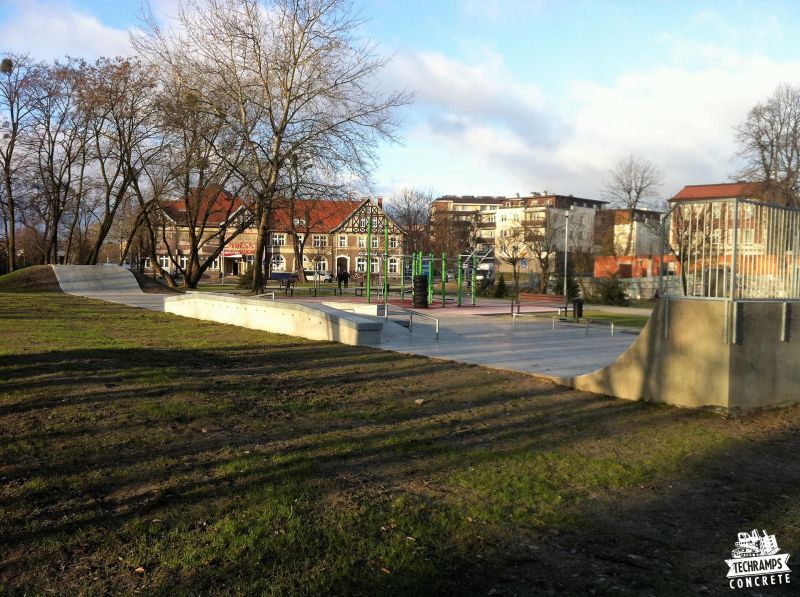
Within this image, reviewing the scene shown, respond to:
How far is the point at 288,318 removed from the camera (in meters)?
16.2

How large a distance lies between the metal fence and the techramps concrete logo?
4.22 meters

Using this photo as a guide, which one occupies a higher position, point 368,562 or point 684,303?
point 684,303

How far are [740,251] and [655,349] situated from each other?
5.25ft

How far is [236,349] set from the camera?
Answer: 12891 mm

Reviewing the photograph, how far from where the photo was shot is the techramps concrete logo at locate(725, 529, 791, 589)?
406 cm

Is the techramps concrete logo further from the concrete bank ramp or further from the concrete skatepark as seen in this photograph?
the concrete bank ramp

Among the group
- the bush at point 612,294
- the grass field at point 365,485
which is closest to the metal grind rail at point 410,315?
the grass field at point 365,485

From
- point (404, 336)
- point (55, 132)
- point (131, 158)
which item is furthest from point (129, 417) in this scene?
point (55, 132)

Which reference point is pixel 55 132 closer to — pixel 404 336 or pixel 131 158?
pixel 131 158

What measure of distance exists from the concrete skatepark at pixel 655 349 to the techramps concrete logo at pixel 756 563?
3877 millimetres

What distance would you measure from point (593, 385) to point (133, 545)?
689cm

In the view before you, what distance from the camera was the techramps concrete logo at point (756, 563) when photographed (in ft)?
13.3

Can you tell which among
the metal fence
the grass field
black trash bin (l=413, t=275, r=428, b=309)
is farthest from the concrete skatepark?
black trash bin (l=413, t=275, r=428, b=309)

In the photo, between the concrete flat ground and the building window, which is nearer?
the concrete flat ground
